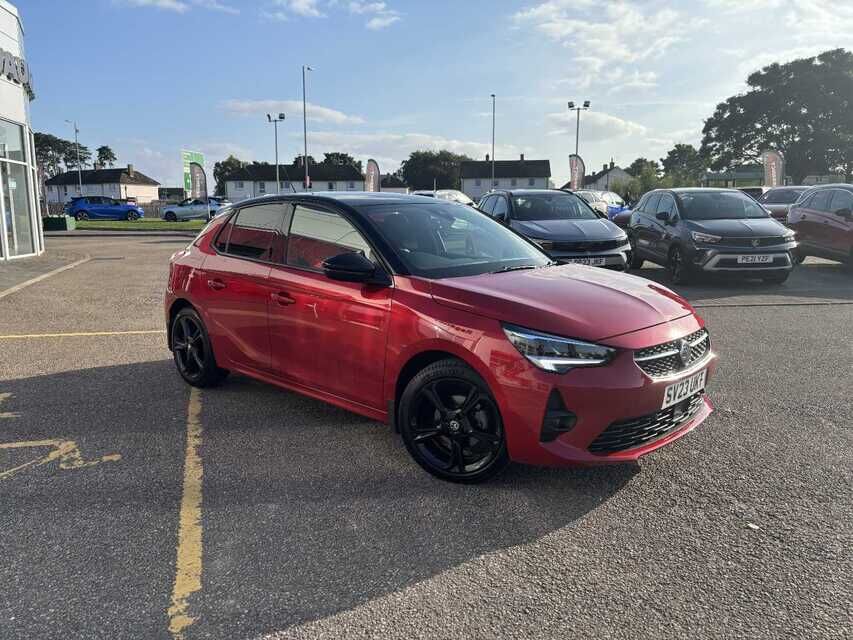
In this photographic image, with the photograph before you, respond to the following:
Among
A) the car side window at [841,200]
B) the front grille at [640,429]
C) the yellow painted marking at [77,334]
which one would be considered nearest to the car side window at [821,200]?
the car side window at [841,200]

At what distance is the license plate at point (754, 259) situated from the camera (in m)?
11.0

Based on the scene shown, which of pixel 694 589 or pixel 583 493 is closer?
pixel 694 589

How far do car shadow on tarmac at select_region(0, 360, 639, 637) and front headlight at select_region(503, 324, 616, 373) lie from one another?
76 cm

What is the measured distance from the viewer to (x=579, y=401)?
3.35 m

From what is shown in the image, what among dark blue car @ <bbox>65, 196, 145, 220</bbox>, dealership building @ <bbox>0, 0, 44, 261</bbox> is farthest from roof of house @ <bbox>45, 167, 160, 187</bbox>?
dealership building @ <bbox>0, 0, 44, 261</bbox>

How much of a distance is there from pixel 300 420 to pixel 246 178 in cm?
9163

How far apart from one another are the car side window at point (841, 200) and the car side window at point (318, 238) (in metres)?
11.8

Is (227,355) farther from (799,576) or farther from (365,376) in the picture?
(799,576)

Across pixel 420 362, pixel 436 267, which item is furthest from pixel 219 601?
pixel 436 267

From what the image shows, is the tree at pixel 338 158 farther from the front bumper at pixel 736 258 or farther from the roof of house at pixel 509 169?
the front bumper at pixel 736 258

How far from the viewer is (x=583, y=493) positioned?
12.1 feet

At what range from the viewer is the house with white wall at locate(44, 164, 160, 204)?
97.2m

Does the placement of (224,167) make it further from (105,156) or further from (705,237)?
(705,237)

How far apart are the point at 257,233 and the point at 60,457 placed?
2013 millimetres
